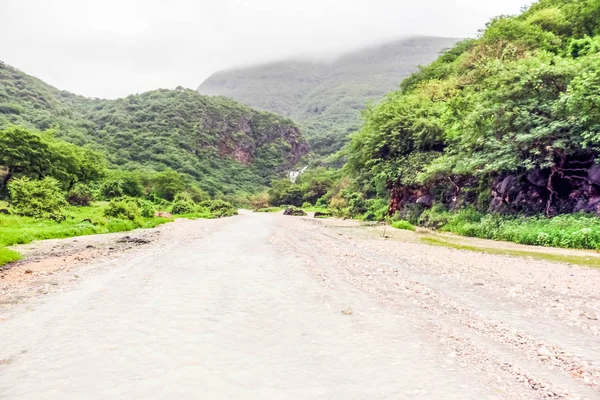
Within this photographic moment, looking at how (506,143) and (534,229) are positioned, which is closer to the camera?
(534,229)

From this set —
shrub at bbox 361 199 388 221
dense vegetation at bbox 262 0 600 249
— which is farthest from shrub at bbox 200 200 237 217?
dense vegetation at bbox 262 0 600 249

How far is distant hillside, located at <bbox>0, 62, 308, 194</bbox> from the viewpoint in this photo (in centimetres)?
11138

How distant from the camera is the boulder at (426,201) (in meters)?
31.5

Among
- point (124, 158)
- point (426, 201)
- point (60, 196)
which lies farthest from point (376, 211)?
point (124, 158)

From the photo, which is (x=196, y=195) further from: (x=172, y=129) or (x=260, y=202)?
(x=172, y=129)

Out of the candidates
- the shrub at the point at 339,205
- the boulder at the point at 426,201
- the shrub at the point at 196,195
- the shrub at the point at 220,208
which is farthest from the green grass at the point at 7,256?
the shrub at the point at 196,195

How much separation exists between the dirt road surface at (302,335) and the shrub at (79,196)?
3440cm

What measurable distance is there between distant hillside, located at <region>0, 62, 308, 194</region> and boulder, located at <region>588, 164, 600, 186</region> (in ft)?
331

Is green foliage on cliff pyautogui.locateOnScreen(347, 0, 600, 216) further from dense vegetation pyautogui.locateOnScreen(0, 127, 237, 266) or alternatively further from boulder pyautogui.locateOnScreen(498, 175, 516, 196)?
dense vegetation pyautogui.locateOnScreen(0, 127, 237, 266)

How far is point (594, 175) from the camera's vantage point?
59.8ft

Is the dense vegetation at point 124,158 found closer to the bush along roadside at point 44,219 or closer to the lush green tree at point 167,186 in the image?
the bush along roadside at point 44,219

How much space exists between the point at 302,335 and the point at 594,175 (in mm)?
19030

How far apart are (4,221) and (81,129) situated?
11080 cm

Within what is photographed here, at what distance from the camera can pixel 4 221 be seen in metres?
21.1
